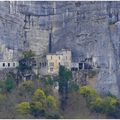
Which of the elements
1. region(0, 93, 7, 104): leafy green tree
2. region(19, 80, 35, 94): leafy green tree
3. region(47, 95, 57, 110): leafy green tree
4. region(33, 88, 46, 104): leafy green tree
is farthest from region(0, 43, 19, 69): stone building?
region(47, 95, 57, 110): leafy green tree

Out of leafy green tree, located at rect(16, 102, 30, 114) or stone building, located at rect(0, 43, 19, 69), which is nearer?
leafy green tree, located at rect(16, 102, 30, 114)

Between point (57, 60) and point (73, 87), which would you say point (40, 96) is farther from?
point (57, 60)

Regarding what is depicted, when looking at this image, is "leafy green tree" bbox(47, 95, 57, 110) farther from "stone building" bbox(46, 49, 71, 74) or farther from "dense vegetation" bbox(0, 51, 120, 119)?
"stone building" bbox(46, 49, 71, 74)

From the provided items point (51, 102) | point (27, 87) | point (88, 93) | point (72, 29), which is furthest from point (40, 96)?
point (72, 29)

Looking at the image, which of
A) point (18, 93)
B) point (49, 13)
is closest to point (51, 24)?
point (49, 13)

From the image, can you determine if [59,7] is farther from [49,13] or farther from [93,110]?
[93,110]

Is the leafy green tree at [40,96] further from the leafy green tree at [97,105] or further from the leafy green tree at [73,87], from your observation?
the leafy green tree at [97,105]

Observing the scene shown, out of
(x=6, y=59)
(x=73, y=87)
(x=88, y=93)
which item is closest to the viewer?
(x=88, y=93)
